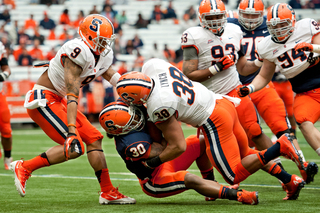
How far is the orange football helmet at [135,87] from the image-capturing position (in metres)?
3.67

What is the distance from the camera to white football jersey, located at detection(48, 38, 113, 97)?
160 inches

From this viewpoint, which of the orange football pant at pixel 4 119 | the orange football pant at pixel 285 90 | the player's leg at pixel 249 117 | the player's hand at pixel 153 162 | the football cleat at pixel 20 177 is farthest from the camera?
the orange football pant at pixel 285 90

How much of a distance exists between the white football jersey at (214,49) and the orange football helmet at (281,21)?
18.1 inches

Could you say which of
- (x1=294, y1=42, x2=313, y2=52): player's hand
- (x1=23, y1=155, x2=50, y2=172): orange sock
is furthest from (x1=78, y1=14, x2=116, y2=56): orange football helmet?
(x1=294, y1=42, x2=313, y2=52): player's hand

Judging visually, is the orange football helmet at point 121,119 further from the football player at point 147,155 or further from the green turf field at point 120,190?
the green turf field at point 120,190

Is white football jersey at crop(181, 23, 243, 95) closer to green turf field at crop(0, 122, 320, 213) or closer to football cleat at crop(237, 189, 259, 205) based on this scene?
green turf field at crop(0, 122, 320, 213)

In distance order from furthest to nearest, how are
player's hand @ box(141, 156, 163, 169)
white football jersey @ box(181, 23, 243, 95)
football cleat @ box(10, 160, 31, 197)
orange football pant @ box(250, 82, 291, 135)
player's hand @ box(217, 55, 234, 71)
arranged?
orange football pant @ box(250, 82, 291, 135), white football jersey @ box(181, 23, 243, 95), player's hand @ box(217, 55, 234, 71), football cleat @ box(10, 160, 31, 197), player's hand @ box(141, 156, 163, 169)

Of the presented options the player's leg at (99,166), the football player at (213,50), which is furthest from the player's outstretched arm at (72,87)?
the football player at (213,50)

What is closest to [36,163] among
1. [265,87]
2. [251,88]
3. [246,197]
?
[246,197]

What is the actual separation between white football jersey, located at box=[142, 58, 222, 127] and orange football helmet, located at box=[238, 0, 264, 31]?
1856 mm

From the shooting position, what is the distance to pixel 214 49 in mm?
4844

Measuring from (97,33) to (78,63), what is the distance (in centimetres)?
33

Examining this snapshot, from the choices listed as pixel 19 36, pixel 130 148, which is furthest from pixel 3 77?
pixel 19 36

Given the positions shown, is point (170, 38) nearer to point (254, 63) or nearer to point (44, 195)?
point (254, 63)
